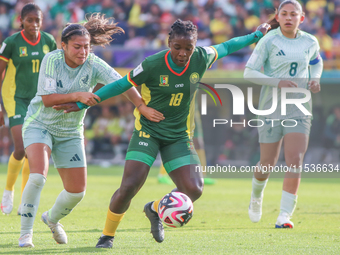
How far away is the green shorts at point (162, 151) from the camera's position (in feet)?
16.4

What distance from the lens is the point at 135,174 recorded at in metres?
4.86

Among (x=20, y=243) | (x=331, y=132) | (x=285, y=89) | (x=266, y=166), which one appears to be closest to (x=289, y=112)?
(x=285, y=89)

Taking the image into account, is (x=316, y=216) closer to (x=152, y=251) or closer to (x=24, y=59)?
(x=152, y=251)

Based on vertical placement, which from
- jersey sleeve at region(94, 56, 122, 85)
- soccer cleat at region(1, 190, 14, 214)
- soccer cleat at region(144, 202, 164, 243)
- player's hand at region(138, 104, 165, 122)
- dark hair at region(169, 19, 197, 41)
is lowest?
soccer cleat at region(1, 190, 14, 214)

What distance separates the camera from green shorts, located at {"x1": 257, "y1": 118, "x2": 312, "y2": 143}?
6383 mm

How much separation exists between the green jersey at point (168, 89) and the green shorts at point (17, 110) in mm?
2473

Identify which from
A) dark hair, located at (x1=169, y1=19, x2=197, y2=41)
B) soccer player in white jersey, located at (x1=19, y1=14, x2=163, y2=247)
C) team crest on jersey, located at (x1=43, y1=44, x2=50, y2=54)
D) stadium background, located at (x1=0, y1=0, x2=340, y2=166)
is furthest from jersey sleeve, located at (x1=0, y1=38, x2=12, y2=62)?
stadium background, located at (x1=0, y1=0, x2=340, y2=166)

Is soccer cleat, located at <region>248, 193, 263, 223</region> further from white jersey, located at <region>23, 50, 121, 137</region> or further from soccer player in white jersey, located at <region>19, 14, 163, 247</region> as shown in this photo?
white jersey, located at <region>23, 50, 121, 137</region>

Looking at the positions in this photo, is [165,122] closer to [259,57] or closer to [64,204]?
[64,204]

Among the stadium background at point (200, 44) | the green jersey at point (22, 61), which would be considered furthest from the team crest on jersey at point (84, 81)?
the stadium background at point (200, 44)

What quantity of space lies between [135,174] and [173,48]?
1.28 meters

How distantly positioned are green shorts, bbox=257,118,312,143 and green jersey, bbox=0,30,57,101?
3.19m

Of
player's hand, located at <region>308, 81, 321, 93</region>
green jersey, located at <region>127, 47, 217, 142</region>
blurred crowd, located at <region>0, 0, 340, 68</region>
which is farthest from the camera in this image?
blurred crowd, located at <region>0, 0, 340, 68</region>

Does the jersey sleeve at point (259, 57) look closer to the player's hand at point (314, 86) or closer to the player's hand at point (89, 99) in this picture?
the player's hand at point (314, 86)
